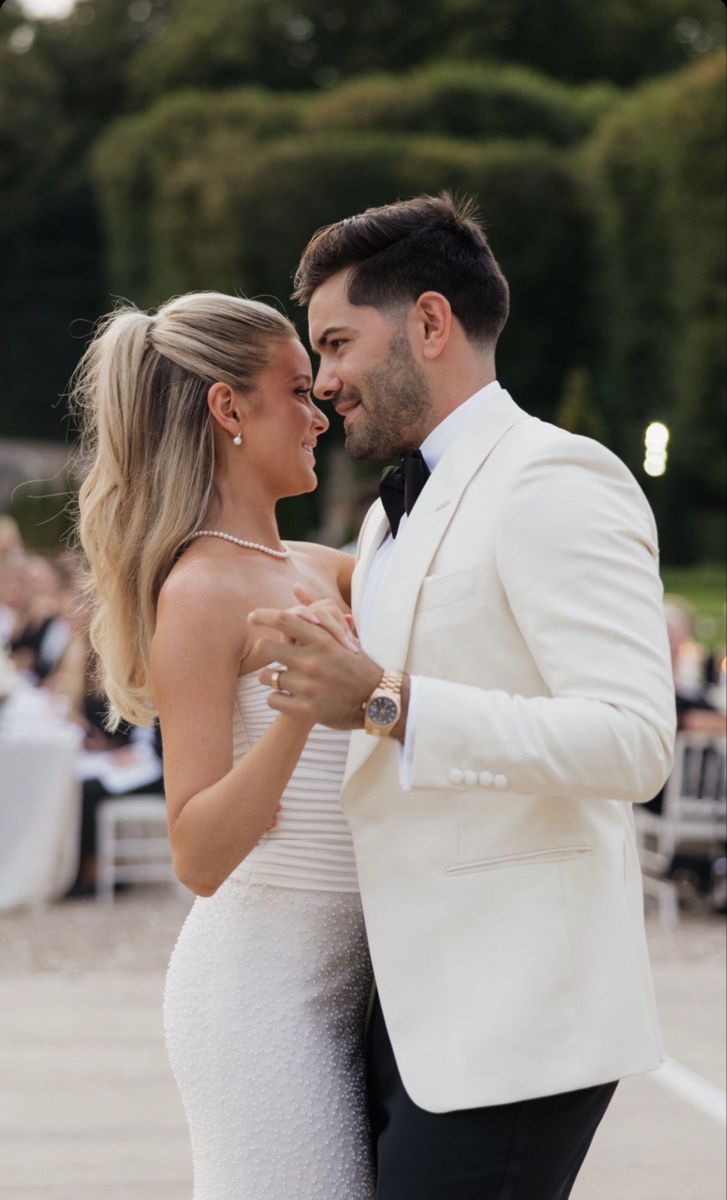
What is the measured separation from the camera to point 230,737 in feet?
6.75

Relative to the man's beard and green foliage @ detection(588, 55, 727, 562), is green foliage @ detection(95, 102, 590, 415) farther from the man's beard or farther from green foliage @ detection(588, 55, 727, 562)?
the man's beard

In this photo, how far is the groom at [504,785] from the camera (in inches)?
68.3

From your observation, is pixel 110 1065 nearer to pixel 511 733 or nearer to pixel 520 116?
pixel 511 733

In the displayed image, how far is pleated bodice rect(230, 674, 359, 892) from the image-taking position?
217cm

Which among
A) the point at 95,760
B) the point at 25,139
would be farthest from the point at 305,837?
the point at 25,139

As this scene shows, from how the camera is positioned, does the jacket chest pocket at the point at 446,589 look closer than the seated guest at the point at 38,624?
Yes

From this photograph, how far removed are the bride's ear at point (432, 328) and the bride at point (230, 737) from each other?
33 centimetres

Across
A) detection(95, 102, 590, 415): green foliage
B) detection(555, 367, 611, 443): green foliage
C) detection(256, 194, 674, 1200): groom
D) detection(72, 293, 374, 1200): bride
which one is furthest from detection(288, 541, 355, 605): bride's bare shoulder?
detection(95, 102, 590, 415): green foliage

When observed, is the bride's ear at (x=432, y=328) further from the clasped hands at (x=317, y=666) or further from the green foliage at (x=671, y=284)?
the green foliage at (x=671, y=284)

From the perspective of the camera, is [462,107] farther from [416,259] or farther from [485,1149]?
[485,1149]

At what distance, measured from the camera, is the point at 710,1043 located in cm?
562

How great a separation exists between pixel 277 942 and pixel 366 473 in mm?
28955

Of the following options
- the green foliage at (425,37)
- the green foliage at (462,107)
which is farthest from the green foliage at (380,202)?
the green foliage at (425,37)

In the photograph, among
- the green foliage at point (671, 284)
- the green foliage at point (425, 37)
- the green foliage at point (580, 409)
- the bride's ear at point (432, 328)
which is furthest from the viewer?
the green foliage at point (425, 37)
